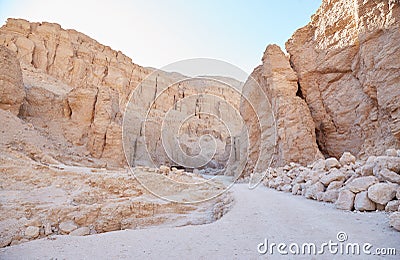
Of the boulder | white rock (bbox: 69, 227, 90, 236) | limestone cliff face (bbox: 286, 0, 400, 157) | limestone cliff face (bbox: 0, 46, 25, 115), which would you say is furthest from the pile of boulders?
limestone cliff face (bbox: 0, 46, 25, 115)

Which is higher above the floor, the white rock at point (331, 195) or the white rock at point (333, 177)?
the white rock at point (333, 177)

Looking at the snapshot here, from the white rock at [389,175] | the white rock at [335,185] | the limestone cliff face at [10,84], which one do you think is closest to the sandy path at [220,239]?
the white rock at [389,175]

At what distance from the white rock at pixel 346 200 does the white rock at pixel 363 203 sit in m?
0.10

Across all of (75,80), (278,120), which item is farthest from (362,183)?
(75,80)

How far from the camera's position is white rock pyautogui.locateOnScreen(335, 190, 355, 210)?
3951 mm

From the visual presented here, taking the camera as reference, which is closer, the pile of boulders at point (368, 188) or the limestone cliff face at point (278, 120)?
the pile of boulders at point (368, 188)

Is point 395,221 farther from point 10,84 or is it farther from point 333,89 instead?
point 10,84

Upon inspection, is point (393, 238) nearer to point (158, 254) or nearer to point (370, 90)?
point (158, 254)

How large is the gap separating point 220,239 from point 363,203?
2.82m

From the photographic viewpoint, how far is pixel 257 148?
18.1 m

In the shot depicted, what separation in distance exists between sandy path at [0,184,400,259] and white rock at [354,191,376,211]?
279mm

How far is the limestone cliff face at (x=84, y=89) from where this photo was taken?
16391 millimetres

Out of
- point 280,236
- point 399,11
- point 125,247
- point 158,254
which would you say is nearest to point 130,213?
point 125,247

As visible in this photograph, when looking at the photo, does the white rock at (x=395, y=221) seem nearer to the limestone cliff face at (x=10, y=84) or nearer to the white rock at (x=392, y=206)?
the white rock at (x=392, y=206)
